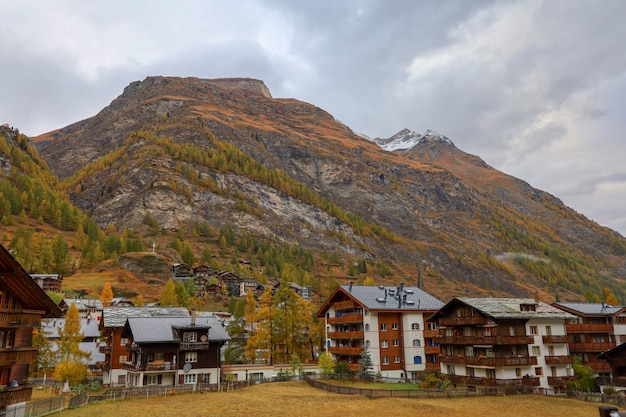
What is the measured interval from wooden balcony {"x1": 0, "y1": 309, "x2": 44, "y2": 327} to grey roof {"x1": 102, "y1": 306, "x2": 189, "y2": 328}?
35062mm

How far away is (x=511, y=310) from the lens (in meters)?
59.8

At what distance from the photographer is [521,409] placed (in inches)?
1708

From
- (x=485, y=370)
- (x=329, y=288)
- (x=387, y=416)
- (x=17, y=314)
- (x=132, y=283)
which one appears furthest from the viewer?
(x=132, y=283)

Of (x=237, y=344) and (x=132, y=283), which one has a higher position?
(x=132, y=283)

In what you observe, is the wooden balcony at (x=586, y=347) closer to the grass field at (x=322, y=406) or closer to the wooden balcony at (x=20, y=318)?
the grass field at (x=322, y=406)

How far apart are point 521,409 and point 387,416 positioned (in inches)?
572

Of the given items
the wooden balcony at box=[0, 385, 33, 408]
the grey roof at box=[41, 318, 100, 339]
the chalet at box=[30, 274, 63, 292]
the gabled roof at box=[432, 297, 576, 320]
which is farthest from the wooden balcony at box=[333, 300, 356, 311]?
the chalet at box=[30, 274, 63, 292]

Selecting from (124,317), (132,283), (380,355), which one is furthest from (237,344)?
(132,283)

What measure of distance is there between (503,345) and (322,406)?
2682 centimetres

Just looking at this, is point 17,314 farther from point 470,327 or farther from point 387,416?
point 470,327

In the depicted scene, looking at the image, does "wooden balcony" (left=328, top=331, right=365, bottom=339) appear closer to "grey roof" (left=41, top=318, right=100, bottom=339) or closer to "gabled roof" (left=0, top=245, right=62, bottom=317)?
"grey roof" (left=41, top=318, right=100, bottom=339)

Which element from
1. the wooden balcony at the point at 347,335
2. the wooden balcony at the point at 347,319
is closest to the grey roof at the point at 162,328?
the wooden balcony at the point at 347,319

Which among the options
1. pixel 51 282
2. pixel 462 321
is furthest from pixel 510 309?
pixel 51 282

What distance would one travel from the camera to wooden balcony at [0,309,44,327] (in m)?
30.1
